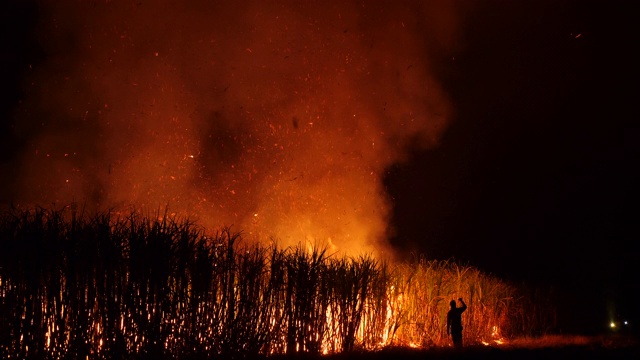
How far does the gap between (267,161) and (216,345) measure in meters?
7.18

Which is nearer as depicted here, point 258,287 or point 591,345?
point 258,287

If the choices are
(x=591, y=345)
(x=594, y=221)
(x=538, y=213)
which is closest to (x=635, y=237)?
(x=594, y=221)

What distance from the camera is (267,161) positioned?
14.9 metres

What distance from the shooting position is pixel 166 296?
781 cm

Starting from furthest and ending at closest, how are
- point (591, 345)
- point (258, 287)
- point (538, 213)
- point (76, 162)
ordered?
point (538, 213) < point (76, 162) < point (591, 345) < point (258, 287)

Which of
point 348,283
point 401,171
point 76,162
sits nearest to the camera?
point 348,283

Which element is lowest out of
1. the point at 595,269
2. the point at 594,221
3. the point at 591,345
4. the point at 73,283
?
the point at 591,345

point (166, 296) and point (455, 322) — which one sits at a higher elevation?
point (166, 296)

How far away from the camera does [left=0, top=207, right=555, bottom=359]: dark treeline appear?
23.9ft

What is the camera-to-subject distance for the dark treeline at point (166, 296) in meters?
7.30

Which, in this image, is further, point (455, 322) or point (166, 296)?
point (455, 322)

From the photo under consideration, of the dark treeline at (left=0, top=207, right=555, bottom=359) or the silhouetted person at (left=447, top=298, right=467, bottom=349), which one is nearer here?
the dark treeline at (left=0, top=207, right=555, bottom=359)

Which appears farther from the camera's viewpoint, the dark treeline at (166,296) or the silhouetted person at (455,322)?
the silhouetted person at (455,322)

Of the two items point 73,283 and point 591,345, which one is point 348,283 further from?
point 591,345
